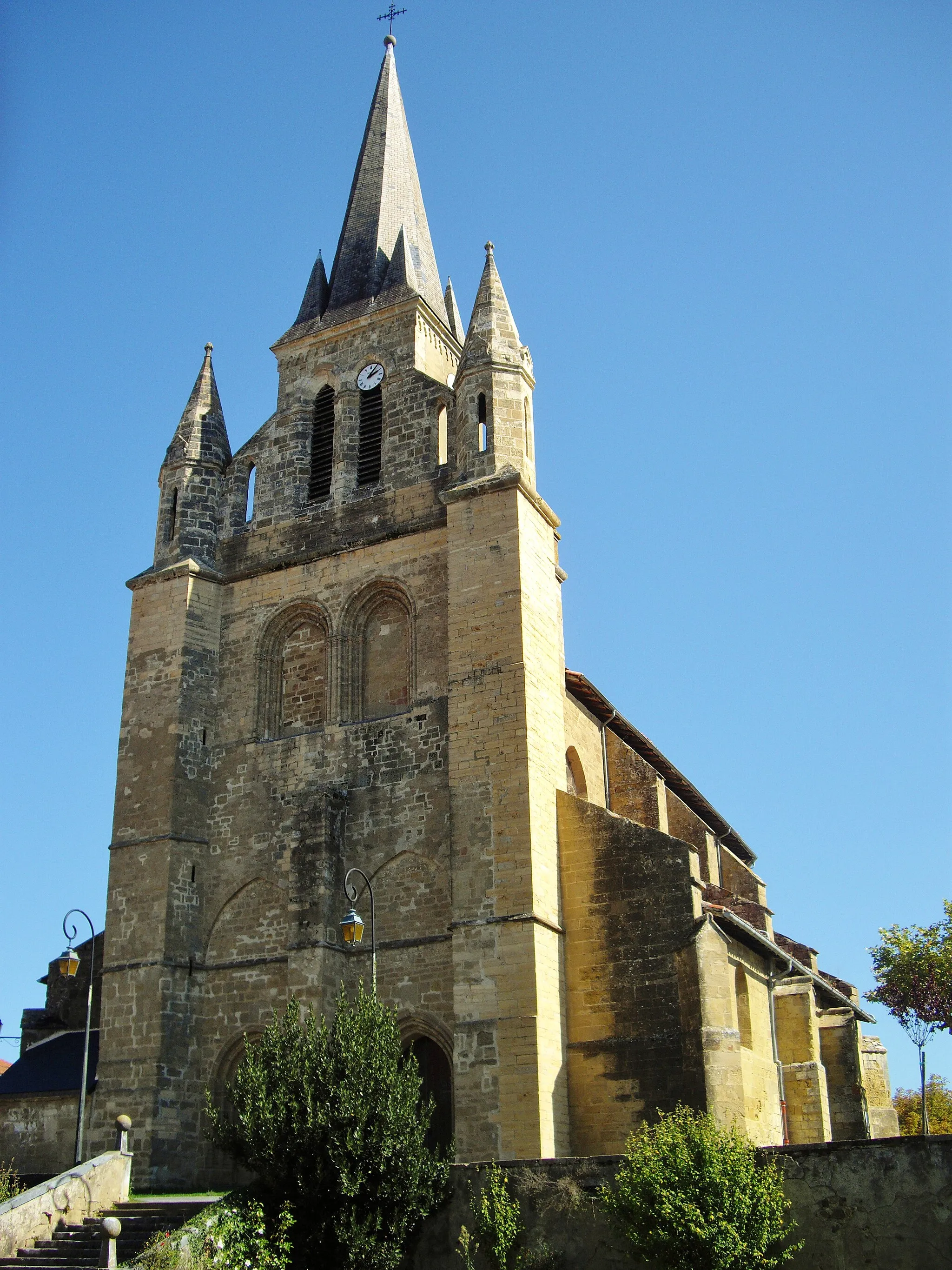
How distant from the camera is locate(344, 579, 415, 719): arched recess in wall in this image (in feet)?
74.2

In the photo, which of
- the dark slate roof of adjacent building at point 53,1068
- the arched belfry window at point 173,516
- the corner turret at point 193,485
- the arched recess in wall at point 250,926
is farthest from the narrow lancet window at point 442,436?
the dark slate roof of adjacent building at point 53,1068

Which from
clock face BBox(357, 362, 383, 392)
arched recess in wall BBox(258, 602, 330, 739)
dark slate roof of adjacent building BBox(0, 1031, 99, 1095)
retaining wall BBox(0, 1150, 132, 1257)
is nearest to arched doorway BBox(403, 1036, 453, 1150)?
retaining wall BBox(0, 1150, 132, 1257)

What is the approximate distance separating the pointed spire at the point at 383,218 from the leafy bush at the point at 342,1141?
16303 millimetres

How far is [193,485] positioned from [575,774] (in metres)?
9.76

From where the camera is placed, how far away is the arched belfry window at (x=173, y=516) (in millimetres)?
25516

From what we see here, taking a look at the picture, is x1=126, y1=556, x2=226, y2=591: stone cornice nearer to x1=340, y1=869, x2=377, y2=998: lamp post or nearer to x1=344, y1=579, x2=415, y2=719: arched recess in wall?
x1=344, y1=579, x2=415, y2=719: arched recess in wall

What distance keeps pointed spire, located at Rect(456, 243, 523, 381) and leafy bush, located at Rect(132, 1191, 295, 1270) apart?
14.6 metres

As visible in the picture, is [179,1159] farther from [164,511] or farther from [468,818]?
[164,511]

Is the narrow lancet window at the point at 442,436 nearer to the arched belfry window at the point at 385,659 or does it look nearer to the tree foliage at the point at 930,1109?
the arched belfry window at the point at 385,659

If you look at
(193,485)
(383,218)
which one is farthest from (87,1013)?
(383,218)

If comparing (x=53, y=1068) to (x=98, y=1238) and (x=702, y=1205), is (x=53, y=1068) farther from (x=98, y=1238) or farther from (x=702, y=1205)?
(x=702, y=1205)

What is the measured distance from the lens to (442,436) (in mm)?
24234

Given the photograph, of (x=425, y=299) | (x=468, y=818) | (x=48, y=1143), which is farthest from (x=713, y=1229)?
(x=425, y=299)

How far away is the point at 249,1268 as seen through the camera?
14.9 m
